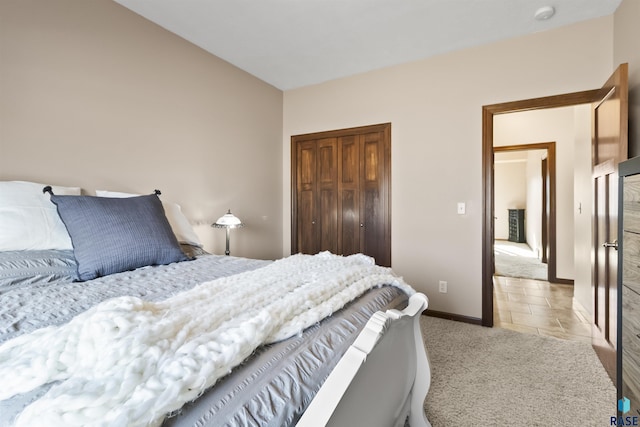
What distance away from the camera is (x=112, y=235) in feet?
5.02

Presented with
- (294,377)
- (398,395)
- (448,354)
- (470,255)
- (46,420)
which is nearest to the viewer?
(46,420)

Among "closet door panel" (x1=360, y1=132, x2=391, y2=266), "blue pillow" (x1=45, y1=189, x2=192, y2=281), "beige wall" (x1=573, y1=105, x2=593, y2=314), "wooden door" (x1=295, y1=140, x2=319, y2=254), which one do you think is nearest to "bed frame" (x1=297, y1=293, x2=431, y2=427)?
"blue pillow" (x1=45, y1=189, x2=192, y2=281)

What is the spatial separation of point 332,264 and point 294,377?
83 cm

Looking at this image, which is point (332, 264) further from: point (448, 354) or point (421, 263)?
point (421, 263)

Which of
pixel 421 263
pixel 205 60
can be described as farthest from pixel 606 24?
pixel 205 60

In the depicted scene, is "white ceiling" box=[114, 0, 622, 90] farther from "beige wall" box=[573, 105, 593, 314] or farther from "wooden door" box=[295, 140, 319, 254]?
"beige wall" box=[573, 105, 593, 314]

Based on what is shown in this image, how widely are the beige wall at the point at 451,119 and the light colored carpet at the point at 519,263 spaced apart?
1.94m

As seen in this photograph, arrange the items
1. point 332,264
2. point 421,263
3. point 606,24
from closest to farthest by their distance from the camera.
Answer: point 332,264, point 606,24, point 421,263

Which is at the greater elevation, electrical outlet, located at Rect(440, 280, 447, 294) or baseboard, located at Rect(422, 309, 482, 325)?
electrical outlet, located at Rect(440, 280, 447, 294)

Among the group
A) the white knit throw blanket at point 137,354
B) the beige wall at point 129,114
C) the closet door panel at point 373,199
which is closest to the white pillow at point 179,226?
the beige wall at point 129,114

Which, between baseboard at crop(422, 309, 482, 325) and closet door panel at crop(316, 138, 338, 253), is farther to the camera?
closet door panel at crop(316, 138, 338, 253)

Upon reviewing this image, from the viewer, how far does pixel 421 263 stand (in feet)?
10.3

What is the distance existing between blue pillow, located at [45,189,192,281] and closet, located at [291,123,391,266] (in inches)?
83.6

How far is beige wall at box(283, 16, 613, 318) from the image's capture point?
2557 millimetres
